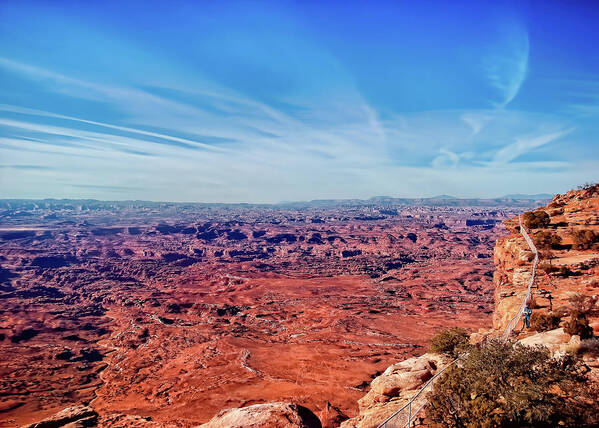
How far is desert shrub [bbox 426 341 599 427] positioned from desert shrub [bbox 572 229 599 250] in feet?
41.0

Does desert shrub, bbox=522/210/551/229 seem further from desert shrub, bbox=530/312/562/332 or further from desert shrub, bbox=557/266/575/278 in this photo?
desert shrub, bbox=530/312/562/332

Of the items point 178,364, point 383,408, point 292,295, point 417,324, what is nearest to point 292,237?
point 292,295

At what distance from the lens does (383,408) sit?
12.0m

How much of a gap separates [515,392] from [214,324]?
44.3 m

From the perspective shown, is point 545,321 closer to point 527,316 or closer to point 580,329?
point 527,316

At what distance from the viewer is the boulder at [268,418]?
34.9 ft

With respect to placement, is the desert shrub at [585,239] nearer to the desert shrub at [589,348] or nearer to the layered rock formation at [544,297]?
the layered rock formation at [544,297]

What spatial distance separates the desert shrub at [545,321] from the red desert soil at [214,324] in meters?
13.0

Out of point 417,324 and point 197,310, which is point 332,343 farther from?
point 197,310

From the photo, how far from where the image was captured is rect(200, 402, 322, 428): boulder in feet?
34.9

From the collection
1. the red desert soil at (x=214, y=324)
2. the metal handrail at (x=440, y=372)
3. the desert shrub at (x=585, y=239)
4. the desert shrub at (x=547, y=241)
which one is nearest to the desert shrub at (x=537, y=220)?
the metal handrail at (x=440, y=372)

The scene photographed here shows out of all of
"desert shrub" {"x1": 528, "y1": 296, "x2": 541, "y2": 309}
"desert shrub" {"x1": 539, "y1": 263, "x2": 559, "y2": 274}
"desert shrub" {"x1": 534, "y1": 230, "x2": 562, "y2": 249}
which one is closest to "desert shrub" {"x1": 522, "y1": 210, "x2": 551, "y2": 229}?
"desert shrub" {"x1": 534, "y1": 230, "x2": 562, "y2": 249}

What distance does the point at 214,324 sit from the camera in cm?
4684

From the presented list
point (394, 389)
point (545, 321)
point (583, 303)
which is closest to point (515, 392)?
point (394, 389)
